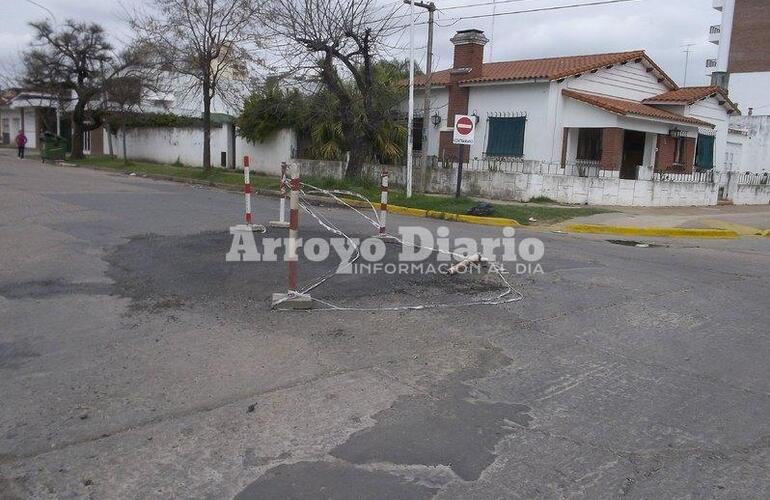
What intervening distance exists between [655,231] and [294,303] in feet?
35.9

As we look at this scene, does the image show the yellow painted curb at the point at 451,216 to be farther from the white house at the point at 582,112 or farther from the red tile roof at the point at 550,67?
the red tile roof at the point at 550,67

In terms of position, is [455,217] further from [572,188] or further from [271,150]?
[271,150]

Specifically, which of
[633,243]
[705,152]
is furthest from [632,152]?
[633,243]

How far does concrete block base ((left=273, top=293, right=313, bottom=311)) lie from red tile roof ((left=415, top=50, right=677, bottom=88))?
16.8m

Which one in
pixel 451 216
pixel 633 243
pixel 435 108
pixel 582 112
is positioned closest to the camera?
pixel 633 243

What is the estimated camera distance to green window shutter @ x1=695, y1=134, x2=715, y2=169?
25047 mm

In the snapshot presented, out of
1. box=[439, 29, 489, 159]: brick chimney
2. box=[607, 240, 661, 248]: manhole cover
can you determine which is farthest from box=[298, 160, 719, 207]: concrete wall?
box=[607, 240, 661, 248]: manhole cover

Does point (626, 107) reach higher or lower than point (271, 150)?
higher

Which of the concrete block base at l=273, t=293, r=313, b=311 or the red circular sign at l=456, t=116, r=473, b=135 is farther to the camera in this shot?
the red circular sign at l=456, t=116, r=473, b=135

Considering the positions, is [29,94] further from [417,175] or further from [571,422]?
[571,422]

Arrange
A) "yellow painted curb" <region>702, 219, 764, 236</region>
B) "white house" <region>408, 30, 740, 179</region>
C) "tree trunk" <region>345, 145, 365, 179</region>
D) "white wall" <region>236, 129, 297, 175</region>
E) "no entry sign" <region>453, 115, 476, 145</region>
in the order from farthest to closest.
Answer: "white wall" <region>236, 129, 297, 175</region>
"tree trunk" <region>345, 145, 365, 179</region>
"white house" <region>408, 30, 740, 179</region>
"no entry sign" <region>453, 115, 476, 145</region>
"yellow painted curb" <region>702, 219, 764, 236</region>

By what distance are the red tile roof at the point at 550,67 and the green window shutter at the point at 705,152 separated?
8.00 ft

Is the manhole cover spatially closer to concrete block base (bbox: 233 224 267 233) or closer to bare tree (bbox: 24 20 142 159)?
concrete block base (bbox: 233 224 267 233)

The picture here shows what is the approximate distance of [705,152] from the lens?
25469 mm
